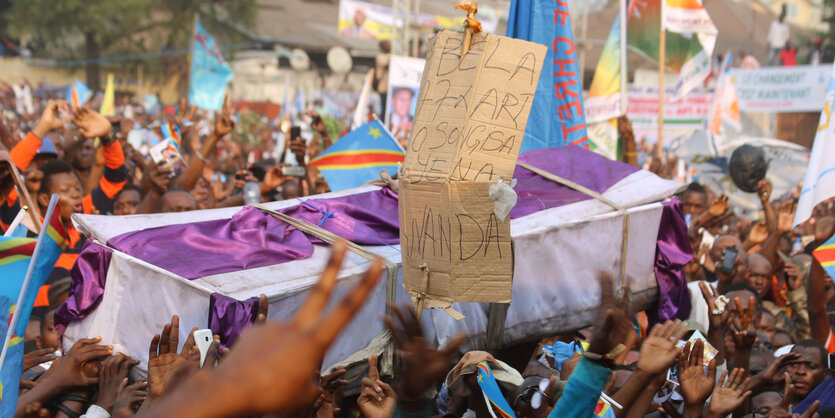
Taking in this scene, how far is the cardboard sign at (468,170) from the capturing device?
2.96 m

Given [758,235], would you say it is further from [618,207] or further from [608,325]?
[608,325]

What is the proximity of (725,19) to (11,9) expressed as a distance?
33.8 metres

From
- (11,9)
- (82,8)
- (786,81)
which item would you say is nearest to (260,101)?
(82,8)

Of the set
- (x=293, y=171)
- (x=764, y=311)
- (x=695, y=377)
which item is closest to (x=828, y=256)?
(x=695, y=377)

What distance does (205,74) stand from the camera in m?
12.3

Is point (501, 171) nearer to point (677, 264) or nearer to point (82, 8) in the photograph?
point (677, 264)

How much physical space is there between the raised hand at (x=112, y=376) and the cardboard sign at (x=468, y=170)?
3.63ft

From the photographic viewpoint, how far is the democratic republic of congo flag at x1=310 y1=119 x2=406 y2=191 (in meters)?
5.70

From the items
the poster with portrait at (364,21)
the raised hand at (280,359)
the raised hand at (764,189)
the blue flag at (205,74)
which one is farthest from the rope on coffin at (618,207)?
the poster with portrait at (364,21)

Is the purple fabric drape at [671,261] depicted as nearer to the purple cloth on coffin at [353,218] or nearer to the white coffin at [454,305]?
the white coffin at [454,305]

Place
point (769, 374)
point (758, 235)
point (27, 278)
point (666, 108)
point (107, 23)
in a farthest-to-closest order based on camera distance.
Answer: point (107, 23) < point (666, 108) < point (758, 235) < point (769, 374) < point (27, 278)

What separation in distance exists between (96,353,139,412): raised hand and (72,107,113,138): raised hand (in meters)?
3.07

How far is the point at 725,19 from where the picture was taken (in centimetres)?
3909

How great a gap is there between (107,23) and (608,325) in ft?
122
